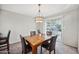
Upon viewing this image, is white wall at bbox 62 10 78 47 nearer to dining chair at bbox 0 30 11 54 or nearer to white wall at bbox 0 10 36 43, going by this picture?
white wall at bbox 0 10 36 43

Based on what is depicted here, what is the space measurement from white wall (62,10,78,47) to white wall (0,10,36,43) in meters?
0.74

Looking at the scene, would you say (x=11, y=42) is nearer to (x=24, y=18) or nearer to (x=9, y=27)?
(x=9, y=27)

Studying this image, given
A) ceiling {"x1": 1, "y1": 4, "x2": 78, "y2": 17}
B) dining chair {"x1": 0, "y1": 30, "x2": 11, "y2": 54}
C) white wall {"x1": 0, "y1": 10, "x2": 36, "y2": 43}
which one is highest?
ceiling {"x1": 1, "y1": 4, "x2": 78, "y2": 17}

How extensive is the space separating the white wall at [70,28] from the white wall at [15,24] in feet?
2.42

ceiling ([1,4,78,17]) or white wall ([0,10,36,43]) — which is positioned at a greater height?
ceiling ([1,4,78,17])

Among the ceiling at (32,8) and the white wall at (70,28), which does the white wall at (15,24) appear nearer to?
the ceiling at (32,8)

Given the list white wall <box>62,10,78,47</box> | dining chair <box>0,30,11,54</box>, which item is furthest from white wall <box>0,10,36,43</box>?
white wall <box>62,10,78,47</box>

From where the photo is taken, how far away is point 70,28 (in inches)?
72.4

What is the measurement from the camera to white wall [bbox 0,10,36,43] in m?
1.52

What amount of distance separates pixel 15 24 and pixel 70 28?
118cm

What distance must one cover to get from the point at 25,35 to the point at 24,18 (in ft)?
1.12

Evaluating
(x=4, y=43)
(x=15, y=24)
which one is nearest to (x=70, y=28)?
(x=15, y=24)

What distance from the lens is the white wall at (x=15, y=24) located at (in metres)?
1.52
